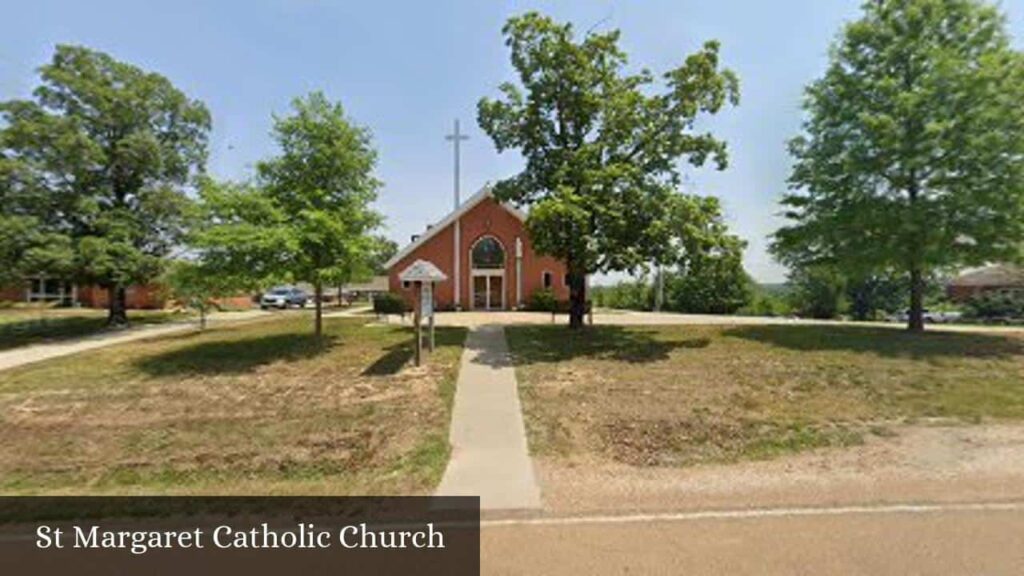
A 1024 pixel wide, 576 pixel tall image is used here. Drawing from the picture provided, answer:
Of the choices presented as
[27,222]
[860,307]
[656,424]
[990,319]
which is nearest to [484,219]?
[27,222]

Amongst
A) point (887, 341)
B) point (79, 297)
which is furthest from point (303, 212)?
point (79, 297)

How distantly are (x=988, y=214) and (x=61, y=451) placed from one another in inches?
828

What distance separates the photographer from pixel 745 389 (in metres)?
11.8

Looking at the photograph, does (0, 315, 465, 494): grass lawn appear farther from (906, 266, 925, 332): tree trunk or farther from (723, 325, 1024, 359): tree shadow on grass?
(906, 266, 925, 332): tree trunk

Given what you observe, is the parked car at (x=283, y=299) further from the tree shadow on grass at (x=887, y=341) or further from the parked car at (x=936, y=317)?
the parked car at (x=936, y=317)

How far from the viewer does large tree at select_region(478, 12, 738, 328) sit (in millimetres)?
16344

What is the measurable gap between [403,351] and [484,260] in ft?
57.9

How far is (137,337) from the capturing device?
75.3 feet

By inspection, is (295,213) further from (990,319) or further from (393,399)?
(990,319)

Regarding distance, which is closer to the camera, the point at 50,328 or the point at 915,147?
the point at 915,147

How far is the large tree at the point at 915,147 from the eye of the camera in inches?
629

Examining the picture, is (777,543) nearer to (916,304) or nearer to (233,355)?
(233,355)

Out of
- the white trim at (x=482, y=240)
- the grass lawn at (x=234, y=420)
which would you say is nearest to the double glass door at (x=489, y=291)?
the white trim at (x=482, y=240)

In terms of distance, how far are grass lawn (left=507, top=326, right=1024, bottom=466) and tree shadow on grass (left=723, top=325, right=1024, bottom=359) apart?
0.15ft
